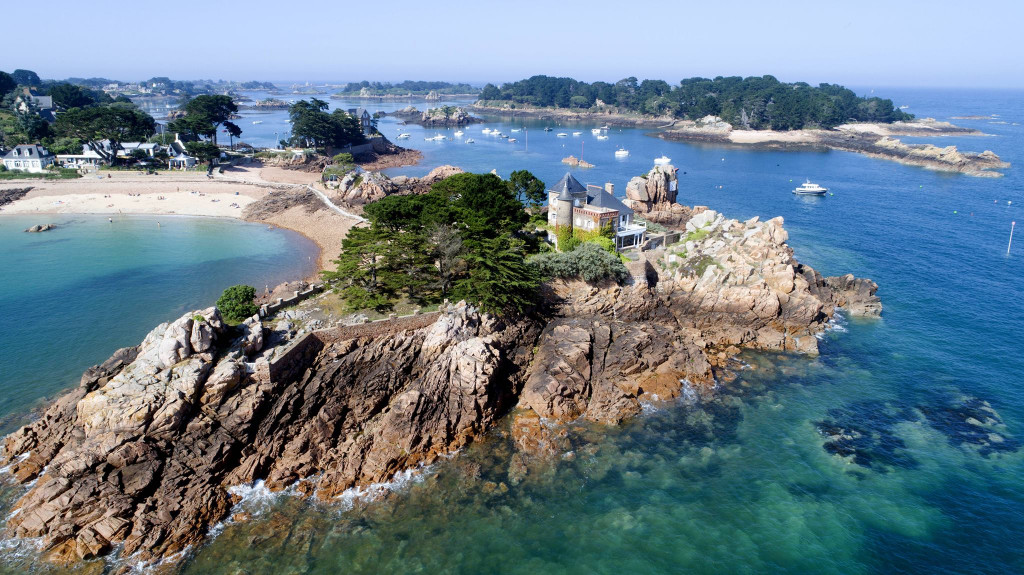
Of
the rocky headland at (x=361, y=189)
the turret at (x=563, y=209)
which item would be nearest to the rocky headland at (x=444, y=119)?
the rocky headland at (x=361, y=189)

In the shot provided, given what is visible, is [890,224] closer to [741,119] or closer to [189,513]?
[189,513]

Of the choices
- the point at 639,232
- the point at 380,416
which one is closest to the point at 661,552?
the point at 380,416

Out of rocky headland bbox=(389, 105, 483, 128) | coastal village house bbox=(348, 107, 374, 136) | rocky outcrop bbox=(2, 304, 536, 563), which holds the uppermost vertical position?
rocky headland bbox=(389, 105, 483, 128)

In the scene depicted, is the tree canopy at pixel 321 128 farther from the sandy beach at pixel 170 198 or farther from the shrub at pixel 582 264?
the shrub at pixel 582 264

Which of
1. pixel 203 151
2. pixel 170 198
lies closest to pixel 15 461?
pixel 170 198

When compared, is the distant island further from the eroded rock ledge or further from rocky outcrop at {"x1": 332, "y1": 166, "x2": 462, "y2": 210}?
the eroded rock ledge

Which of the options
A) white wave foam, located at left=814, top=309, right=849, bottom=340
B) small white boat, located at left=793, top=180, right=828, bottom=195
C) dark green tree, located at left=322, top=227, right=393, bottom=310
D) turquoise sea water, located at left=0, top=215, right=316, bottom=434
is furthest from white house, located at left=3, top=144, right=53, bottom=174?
small white boat, located at left=793, top=180, right=828, bottom=195
